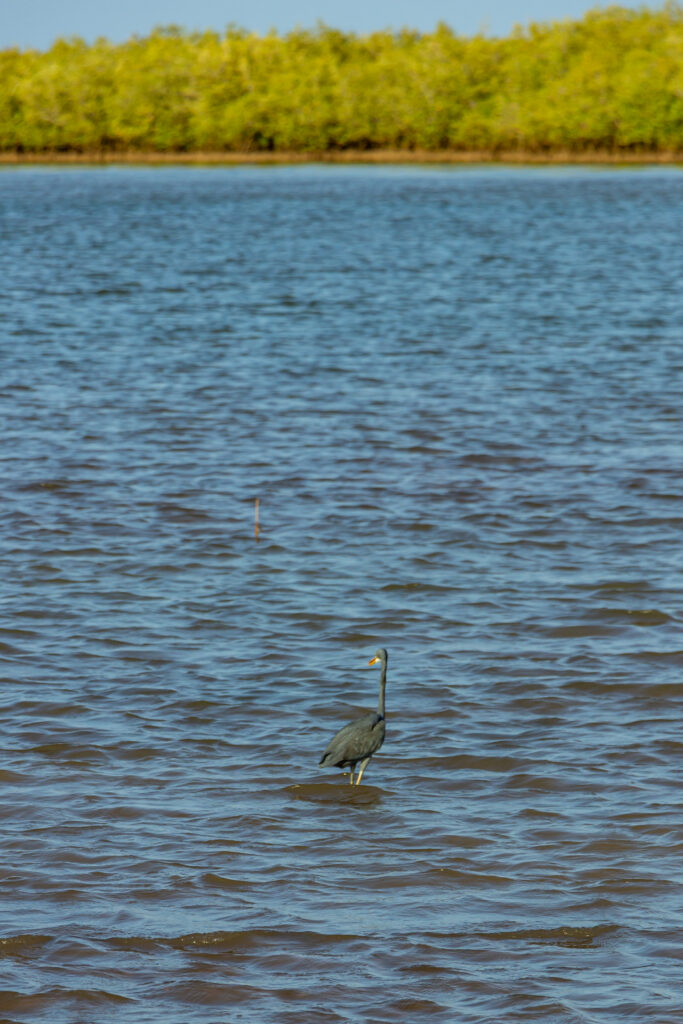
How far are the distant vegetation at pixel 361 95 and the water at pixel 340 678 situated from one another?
389 feet

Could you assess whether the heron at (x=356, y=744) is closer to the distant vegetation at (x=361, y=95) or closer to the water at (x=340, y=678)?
the water at (x=340, y=678)

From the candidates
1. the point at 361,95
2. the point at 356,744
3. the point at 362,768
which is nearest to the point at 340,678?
the point at 362,768

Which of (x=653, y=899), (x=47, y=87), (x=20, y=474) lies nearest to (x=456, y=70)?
(x=47, y=87)

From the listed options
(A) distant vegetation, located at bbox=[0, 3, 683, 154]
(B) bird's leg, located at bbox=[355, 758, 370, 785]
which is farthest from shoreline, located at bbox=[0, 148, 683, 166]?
(B) bird's leg, located at bbox=[355, 758, 370, 785]

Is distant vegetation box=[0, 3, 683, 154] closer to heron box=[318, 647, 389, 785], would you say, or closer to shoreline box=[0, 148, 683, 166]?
shoreline box=[0, 148, 683, 166]

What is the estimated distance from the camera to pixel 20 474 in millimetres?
18641

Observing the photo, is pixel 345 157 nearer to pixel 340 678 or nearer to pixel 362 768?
pixel 340 678

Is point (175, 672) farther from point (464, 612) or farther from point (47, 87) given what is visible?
point (47, 87)

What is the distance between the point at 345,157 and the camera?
15375cm

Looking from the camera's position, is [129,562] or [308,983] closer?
[308,983]

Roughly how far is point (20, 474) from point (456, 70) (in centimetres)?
14338

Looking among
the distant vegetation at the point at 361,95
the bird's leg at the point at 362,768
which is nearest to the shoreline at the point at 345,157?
the distant vegetation at the point at 361,95

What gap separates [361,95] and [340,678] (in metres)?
146

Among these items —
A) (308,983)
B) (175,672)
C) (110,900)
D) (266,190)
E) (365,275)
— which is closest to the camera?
(308,983)
